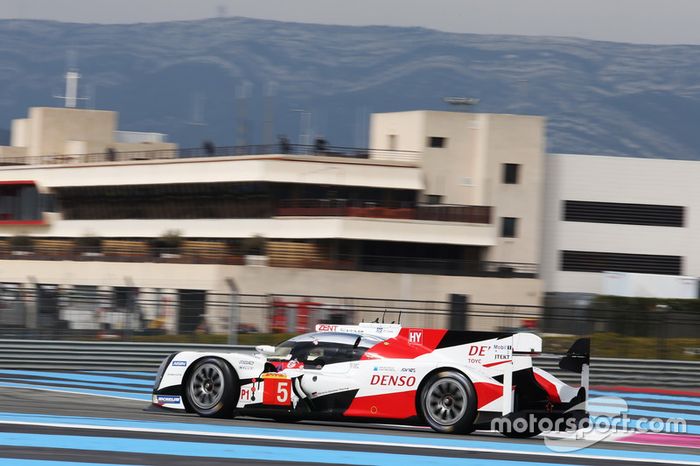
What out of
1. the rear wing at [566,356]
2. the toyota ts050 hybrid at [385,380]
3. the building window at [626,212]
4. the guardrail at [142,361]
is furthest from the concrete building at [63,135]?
the rear wing at [566,356]

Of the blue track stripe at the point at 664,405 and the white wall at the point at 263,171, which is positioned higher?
the white wall at the point at 263,171

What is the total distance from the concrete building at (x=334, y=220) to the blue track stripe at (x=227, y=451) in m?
31.5

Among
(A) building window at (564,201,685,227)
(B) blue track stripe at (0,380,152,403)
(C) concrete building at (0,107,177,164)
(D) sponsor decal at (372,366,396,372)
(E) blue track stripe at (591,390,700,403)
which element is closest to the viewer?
(D) sponsor decal at (372,366,396,372)

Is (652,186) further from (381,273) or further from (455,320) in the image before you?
(455,320)

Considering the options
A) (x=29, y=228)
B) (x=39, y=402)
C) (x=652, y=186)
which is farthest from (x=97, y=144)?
(x=39, y=402)

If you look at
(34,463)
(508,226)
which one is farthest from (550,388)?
(508,226)

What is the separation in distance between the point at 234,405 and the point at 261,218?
116ft

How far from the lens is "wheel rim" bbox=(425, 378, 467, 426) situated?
39.8ft

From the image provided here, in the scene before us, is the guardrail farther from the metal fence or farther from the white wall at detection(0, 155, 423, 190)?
the white wall at detection(0, 155, 423, 190)

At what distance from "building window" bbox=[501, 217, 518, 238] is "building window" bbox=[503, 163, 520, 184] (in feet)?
5.47

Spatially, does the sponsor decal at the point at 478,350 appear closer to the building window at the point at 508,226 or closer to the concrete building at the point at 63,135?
the building window at the point at 508,226

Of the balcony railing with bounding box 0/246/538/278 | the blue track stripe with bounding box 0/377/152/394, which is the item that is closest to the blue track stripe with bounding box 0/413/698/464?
the blue track stripe with bounding box 0/377/152/394

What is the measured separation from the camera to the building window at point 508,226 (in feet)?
165

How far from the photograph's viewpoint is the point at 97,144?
208 feet
